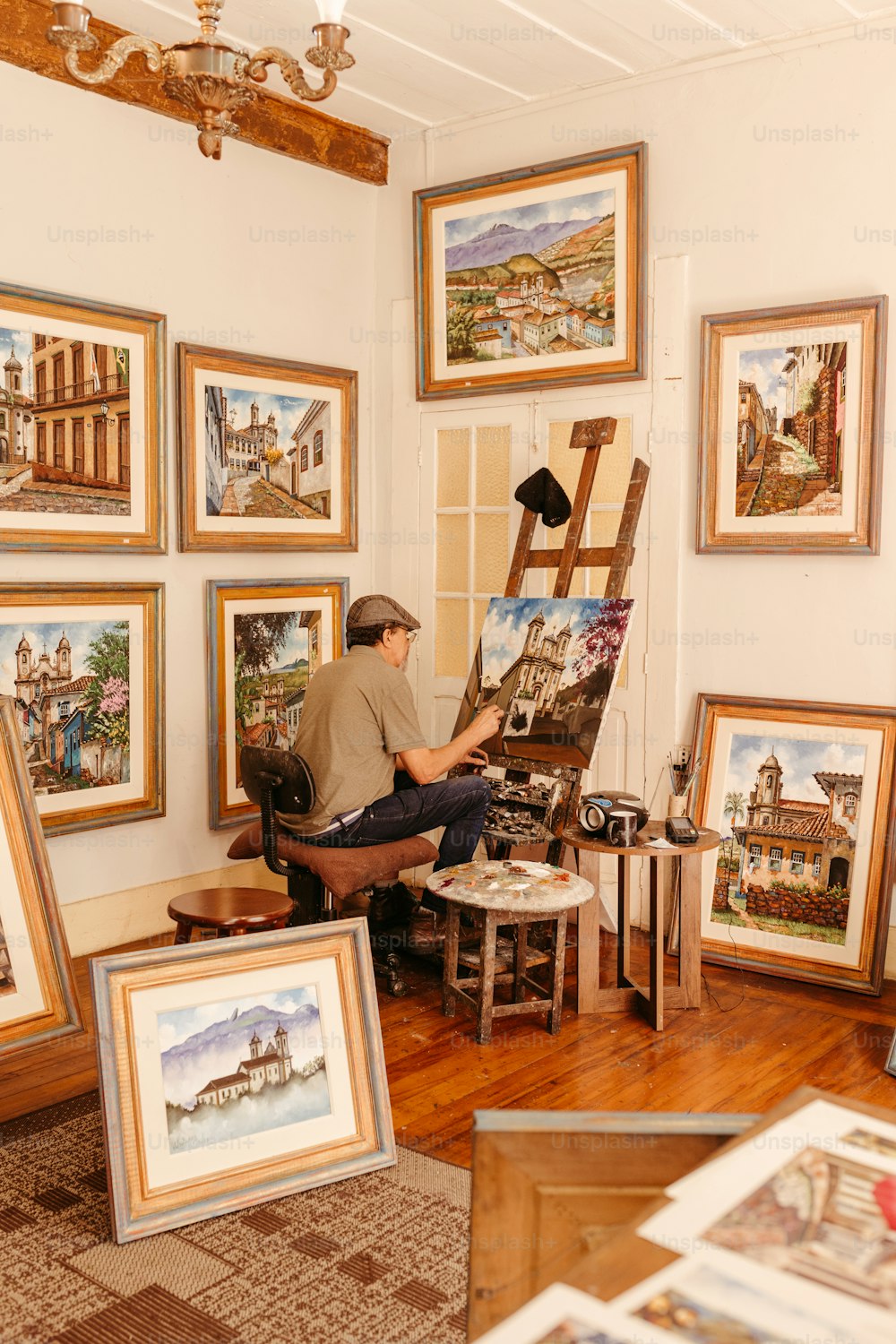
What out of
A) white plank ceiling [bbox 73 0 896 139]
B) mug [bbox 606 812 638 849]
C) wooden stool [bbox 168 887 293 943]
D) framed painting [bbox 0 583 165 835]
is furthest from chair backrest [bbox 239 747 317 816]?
white plank ceiling [bbox 73 0 896 139]

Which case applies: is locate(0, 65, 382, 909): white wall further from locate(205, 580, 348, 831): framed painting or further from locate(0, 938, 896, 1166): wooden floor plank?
locate(0, 938, 896, 1166): wooden floor plank

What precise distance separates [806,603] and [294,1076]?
2.74m

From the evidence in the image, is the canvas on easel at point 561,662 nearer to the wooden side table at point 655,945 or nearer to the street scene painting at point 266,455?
the wooden side table at point 655,945

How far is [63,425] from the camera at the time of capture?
14.7 feet

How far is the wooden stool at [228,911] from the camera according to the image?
3574mm

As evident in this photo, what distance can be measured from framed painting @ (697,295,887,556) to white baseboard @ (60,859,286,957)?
2.56 metres

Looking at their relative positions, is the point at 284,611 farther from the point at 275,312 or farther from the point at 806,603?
the point at 806,603

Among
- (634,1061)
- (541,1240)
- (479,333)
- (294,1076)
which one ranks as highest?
(479,333)

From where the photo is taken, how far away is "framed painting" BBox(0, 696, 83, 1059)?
330cm

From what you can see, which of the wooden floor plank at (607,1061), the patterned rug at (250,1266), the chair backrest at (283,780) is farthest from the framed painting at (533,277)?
the patterned rug at (250,1266)

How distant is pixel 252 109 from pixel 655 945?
378 centimetres

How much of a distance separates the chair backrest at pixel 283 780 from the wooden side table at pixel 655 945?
3.02 ft

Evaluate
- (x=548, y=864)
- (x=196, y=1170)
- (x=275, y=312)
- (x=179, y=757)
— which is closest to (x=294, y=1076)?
(x=196, y=1170)

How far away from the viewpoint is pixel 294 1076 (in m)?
2.92
